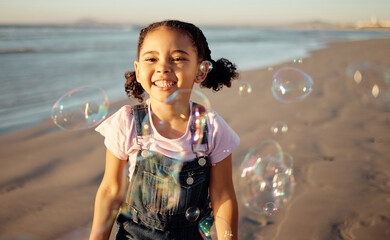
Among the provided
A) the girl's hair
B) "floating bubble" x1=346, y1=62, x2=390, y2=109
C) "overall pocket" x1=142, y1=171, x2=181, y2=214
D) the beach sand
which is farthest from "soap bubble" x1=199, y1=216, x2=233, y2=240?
"floating bubble" x1=346, y1=62, x2=390, y2=109

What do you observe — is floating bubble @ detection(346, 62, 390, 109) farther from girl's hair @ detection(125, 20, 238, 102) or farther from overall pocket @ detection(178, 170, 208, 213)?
overall pocket @ detection(178, 170, 208, 213)

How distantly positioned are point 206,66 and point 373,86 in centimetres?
460

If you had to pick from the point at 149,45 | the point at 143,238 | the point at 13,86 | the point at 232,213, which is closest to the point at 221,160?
the point at 232,213

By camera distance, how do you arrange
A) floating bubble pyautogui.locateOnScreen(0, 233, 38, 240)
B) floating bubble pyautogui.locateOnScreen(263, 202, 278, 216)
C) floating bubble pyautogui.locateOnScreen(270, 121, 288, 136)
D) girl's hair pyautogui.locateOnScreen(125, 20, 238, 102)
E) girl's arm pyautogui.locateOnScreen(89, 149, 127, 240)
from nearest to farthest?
girl's arm pyautogui.locateOnScreen(89, 149, 127, 240) < girl's hair pyautogui.locateOnScreen(125, 20, 238, 102) < floating bubble pyautogui.locateOnScreen(0, 233, 38, 240) < floating bubble pyautogui.locateOnScreen(263, 202, 278, 216) < floating bubble pyautogui.locateOnScreen(270, 121, 288, 136)

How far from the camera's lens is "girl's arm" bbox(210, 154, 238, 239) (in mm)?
1898

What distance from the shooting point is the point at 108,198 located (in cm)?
187

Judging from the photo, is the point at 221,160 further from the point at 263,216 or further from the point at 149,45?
the point at 263,216

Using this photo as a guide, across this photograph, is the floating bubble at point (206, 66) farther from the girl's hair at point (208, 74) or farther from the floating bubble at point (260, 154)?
the floating bubble at point (260, 154)

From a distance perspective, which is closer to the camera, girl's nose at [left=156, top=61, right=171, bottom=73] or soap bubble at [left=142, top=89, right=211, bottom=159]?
girl's nose at [left=156, top=61, right=171, bottom=73]

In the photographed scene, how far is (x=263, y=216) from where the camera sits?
2.78 m

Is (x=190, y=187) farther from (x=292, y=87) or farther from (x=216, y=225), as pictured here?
(x=292, y=87)

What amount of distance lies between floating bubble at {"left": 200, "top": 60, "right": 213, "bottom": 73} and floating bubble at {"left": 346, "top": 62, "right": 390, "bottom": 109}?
2976mm

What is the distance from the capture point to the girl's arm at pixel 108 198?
1.84 metres

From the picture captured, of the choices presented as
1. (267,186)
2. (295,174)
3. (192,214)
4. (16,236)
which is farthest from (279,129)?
(16,236)
